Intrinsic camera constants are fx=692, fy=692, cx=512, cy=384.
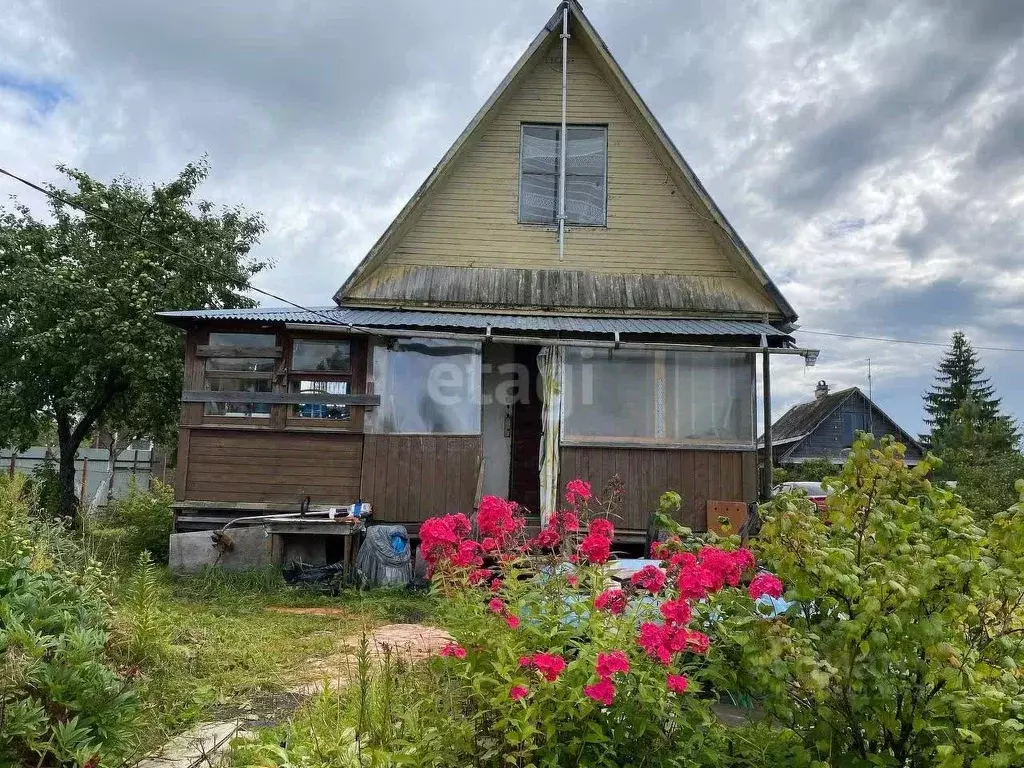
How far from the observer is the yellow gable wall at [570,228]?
31.4ft

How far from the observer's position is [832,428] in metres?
29.6

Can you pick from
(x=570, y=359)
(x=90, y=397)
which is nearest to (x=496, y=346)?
(x=570, y=359)

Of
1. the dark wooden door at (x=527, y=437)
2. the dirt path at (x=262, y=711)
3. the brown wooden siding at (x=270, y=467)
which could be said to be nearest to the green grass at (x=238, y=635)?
the dirt path at (x=262, y=711)

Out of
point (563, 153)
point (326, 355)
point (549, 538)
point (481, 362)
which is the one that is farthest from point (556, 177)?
point (549, 538)

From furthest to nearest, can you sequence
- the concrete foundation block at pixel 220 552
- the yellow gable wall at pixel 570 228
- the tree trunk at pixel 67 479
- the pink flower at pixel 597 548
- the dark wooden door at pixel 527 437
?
the tree trunk at pixel 67 479, the dark wooden door at pixel 527 437, the yellow gable wall at pixel 570 228, the concrete foundation block at pixel 220 552, the pink flower at pixel 597 548

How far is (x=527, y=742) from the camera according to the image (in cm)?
243

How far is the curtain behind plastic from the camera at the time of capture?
8570 mm

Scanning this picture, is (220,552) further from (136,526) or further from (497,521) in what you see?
(497,521)

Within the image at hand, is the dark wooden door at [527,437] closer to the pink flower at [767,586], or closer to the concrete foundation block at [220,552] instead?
the concrete foundation block at [220,552]

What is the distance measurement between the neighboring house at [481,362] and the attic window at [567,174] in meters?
0.23

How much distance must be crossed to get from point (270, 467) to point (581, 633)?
662cm

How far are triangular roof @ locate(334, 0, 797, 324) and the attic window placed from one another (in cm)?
68

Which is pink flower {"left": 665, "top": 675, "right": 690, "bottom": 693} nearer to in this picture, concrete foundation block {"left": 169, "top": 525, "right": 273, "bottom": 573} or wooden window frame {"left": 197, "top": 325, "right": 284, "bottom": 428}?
concrete foundation block {"left": 169, "top": 525, "right": 273, "bottom": 573}

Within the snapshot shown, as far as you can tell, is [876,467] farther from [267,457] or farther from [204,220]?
[204,220]
